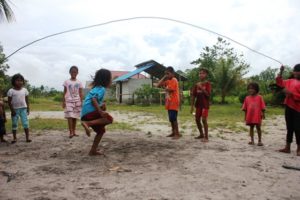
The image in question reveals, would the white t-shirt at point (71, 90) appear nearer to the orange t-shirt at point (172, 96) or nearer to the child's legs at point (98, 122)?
the orange t-shirt at point (172, 96)

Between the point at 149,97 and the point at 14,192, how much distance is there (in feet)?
83.9

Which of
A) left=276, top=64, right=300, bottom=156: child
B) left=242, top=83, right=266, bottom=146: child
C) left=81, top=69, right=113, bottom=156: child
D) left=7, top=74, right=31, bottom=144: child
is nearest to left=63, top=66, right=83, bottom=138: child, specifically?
left=7, top=74, right=31, bottom=144: child

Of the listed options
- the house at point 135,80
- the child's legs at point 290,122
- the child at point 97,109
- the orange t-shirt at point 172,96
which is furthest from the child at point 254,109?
the house at point 135,80

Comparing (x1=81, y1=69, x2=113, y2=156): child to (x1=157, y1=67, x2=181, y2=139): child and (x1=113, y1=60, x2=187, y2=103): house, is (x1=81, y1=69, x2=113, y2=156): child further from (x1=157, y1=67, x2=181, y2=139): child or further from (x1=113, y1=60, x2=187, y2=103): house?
(x1=113, y1=60, x2=187, y2=103): house

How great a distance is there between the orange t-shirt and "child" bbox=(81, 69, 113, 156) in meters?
2.35

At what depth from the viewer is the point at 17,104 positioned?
23.2ft

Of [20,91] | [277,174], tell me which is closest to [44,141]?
[20,91]

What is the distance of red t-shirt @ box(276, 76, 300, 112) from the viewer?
598cm

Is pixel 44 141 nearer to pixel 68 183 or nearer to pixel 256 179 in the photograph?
pixel 68 183

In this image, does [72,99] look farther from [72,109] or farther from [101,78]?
[101,78]

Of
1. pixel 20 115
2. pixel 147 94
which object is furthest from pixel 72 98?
pixel 147 94

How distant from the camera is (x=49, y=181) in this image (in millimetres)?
4055

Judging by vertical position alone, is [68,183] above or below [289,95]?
below

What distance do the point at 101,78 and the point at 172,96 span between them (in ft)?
8.20
